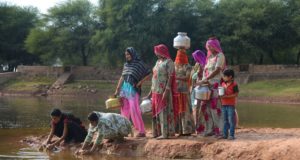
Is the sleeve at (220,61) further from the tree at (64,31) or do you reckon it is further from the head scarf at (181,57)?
the tree at (64,31)

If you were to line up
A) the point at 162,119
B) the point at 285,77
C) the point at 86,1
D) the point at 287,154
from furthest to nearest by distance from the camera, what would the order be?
the point at 86,1
the point at 285,77
the point at 162,119
the point at 287,154

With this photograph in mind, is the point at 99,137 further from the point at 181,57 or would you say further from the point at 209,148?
the point at 181,57

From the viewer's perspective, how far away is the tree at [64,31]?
54406 millimetres

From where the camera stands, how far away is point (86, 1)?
5747 cm

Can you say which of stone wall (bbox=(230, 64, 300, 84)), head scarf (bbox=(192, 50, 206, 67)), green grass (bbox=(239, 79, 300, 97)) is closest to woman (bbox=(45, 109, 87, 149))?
head scarf (bbox=(192, 50, 206, 67))

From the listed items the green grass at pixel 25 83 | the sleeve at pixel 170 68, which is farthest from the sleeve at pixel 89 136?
the green grass at pixel 25 83

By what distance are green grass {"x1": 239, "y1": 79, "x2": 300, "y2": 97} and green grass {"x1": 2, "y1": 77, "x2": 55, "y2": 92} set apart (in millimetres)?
18851

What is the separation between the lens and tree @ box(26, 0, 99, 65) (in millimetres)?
54406

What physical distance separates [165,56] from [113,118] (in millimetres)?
1689

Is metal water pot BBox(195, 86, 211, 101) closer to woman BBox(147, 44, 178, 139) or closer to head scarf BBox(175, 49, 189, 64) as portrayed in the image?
woman BBox(147, 44, 178, 139)

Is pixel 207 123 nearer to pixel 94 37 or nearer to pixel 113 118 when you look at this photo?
pixel 113 118

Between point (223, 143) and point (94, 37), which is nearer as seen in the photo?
point (223, 143)

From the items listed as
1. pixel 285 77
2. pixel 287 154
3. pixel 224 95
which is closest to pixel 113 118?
pixel 224 95

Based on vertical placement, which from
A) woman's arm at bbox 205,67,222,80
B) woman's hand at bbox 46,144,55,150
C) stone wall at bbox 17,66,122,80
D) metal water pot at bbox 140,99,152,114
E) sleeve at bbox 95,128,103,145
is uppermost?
stone wall at bbox 17,66,122,80
